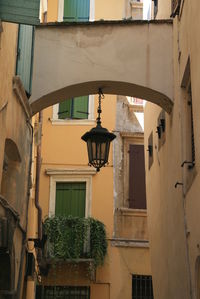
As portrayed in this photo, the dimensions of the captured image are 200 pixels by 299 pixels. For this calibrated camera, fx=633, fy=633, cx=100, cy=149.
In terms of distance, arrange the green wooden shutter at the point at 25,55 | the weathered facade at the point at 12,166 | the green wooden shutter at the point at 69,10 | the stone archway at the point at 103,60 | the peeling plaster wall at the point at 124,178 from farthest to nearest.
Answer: the green wooden shutter at the point at 69,10 < the peeling plaster wall at the point at 124,178 < the stone archway at the point at 103,60 < the green wooden shutter at the point at 25,55 < the weathered facade at the point at 12,166

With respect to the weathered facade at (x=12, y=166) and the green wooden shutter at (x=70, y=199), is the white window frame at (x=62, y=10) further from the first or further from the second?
the weathered facade at (x=12, y=166)

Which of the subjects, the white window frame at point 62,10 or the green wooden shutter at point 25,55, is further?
the white window frame at point 62,10

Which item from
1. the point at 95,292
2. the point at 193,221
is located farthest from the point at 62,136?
the point at 193,221

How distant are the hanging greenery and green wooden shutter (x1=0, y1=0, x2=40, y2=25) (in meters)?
10.9

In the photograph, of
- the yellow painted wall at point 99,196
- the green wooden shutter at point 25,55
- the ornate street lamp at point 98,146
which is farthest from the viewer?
the yellow painted wall at point 99,196

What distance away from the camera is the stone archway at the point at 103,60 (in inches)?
426

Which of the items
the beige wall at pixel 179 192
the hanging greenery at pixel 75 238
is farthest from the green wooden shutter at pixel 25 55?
the hanging greenery at pixel 75 238

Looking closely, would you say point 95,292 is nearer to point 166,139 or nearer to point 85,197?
point 85,197

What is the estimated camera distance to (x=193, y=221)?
8836mm

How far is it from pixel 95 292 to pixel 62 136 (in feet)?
15.7

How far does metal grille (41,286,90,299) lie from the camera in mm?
18219

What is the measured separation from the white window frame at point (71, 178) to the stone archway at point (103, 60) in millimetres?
7954

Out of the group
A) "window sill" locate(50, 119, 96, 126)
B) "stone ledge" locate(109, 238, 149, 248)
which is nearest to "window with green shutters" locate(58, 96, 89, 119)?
"window sill" locate(50, 119, 96, 126)

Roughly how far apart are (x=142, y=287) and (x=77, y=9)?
28.3 ft
